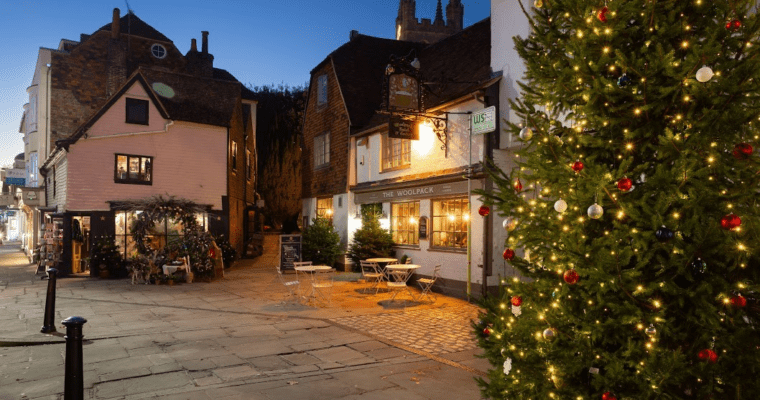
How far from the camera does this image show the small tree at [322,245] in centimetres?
1822

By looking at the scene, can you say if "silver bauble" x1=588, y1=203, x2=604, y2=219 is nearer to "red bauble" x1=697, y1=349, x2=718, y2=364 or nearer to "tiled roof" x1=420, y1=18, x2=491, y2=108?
"red bauble" x1=697, y1=349, x2=718, y2=364

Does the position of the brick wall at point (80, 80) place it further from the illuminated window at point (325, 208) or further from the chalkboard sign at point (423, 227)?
the chalkboard sign at point (423, 227)

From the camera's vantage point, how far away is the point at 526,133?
139 inches

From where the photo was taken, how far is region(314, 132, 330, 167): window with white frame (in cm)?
2012

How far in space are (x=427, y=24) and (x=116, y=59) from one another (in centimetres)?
3076

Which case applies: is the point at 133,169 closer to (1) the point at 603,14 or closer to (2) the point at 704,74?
(1) the point at 603,14

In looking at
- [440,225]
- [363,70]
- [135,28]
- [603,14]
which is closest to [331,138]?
[363,70]

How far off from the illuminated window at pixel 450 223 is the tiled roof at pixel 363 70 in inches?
217

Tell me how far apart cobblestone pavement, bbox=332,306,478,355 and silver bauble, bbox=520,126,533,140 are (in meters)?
4.60

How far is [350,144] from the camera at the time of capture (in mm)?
18203

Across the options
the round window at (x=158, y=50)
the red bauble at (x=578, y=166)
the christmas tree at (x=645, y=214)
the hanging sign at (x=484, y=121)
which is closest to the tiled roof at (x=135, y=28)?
the round window at (x=158, y=50)

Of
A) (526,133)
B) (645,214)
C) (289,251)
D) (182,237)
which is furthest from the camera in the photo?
(182,237)

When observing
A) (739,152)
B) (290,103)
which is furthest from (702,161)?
(290,103)

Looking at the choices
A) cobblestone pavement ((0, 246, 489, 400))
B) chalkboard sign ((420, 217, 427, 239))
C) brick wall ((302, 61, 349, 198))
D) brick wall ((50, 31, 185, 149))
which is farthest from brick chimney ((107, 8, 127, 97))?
chalkboard sign ((420, 217, 427, 239))
